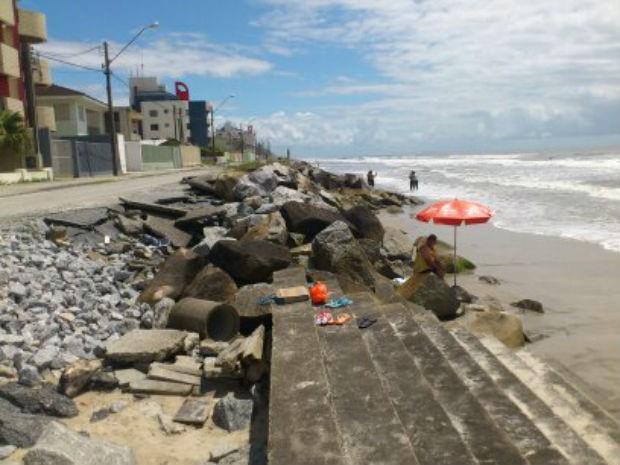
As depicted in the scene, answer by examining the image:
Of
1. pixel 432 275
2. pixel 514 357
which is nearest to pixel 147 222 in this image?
pixel 432 275

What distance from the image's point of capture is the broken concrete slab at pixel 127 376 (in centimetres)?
595

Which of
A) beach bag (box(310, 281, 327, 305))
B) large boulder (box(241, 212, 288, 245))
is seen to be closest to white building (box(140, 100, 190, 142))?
large boulder (box(241, 212, 288, 245))

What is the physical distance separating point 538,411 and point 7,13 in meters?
32.4

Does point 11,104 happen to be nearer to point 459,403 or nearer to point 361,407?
point 361,407

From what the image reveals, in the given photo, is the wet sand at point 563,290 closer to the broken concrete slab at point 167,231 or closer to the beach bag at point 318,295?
the beach bag at point 318,295

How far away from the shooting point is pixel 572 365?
769 centimetres

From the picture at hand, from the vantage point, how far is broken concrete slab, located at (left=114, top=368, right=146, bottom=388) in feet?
19.5

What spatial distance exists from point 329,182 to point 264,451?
3425 centimetres

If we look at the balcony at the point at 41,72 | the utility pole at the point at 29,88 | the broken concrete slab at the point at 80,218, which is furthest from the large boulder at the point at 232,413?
the balcony at the point at 41,72

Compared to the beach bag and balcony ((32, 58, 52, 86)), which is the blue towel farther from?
balcony ((32, 58, 52, 86))

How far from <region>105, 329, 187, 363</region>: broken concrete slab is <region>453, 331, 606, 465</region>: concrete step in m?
2.89

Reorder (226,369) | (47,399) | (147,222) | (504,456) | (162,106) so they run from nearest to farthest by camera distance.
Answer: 1. (504,456)
2. (47,399)
3. (226,369)
4. (147,222)
5. (162,106)

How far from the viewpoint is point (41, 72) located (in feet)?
120

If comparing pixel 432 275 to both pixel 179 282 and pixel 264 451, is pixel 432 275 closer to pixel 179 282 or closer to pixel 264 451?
pixel 179 282
